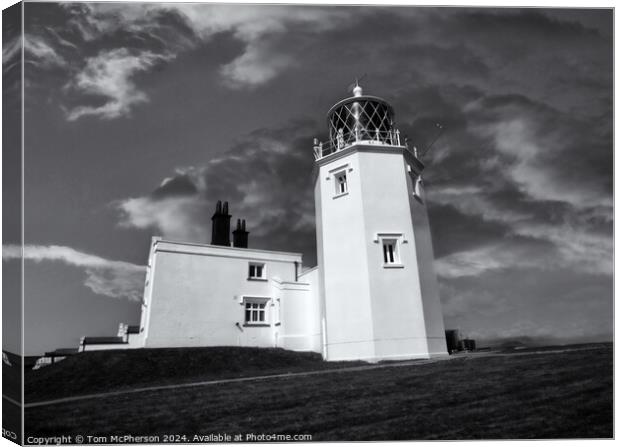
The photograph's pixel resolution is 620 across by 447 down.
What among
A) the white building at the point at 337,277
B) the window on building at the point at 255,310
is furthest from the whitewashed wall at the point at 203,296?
the window on building at the point at 255,310

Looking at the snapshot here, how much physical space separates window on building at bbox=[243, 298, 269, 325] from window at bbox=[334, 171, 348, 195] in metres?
6.08

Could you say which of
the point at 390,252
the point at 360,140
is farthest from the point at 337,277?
the point at 360,140

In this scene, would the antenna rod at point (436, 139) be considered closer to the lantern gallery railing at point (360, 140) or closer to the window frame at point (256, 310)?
the lantern gallery railing at point (360, 140)

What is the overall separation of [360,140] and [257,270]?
7309mm

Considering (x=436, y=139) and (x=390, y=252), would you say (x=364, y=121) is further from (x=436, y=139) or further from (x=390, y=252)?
(x=390, y=252)

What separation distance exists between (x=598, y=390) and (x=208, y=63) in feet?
34.5

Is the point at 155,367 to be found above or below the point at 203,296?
below

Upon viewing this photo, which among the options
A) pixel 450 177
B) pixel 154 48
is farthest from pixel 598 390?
pixel 154 48

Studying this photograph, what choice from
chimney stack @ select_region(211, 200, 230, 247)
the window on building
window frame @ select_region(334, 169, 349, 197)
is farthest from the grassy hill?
chimney stack @ select_region(211, 200, 230, 247)

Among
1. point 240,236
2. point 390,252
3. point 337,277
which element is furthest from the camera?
point 240,236

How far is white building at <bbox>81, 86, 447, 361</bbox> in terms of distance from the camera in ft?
45.9

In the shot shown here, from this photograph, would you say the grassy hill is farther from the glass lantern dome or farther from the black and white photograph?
the glass lantern dome

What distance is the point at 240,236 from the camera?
20.7 metres

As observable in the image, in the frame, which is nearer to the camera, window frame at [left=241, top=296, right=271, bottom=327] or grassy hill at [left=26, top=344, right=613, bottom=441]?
grassy hill at [left=26, top=344, right=613, bottom=441]
